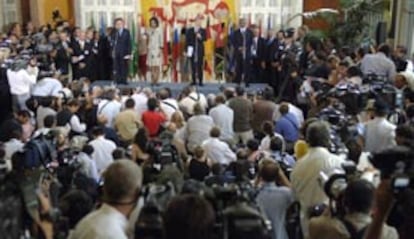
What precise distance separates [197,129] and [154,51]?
20.4ft

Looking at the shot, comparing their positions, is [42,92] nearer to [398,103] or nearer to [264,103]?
[264,103]

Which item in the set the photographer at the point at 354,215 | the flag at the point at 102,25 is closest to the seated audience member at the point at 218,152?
the photographer at the point at 354,215

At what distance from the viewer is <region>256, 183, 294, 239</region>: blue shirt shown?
5008 mm

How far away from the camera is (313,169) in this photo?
5.01 m

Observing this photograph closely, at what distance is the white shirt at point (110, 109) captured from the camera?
8969mm

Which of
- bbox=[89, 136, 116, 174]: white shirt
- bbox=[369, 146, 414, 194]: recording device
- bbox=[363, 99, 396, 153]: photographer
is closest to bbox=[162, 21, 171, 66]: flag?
bbox=[89, 136, 116, 174]: white shirt

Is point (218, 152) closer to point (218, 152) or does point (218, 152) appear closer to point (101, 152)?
point (218, 152)

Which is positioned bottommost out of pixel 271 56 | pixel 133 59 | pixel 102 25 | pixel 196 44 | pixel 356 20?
pixel 133 59

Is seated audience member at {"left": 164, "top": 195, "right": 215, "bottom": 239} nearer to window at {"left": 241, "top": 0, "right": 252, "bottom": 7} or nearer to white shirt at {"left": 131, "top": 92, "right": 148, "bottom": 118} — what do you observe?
white shirt at {"left": 131, "top": 92, "right": 148, "bottom": 118}

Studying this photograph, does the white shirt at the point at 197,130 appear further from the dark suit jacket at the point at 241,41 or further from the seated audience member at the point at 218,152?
the dark suit jacket at the point at 241,41

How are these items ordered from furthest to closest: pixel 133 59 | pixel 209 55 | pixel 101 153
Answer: pixel 209 55
pixel 133 59
pixel 101 153

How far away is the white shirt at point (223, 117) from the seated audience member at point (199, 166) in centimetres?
242

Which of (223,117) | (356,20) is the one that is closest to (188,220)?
(223,117)

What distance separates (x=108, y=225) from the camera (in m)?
3.05
